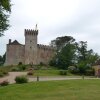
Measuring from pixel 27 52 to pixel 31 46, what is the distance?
1.94 m

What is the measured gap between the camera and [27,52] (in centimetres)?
9138

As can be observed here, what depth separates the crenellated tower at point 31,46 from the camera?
90.9 meters

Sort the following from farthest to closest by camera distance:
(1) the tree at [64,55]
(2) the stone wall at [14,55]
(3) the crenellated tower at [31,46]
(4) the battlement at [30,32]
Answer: (4) the battlement at [30,32]
(3) the crenellated tower at [31,46]
(2) the stone wall at [14,55]
(1) the tree at [64,55]

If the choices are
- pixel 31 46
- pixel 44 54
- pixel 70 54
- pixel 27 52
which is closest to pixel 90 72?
pixel 70 54

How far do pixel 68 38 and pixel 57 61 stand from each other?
1473cm

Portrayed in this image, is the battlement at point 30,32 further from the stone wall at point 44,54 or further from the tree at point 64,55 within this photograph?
the tree at point 64,55

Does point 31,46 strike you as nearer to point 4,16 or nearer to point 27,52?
point 27,52

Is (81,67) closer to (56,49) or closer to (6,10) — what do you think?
(56,49)

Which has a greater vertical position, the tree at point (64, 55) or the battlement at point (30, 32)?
the battlement at point (30, 32)

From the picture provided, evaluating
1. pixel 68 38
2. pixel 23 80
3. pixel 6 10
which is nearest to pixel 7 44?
pixel 68 38

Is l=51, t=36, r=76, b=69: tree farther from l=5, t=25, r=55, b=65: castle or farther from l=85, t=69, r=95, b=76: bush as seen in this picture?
l=85, t=69, r=95, b=76: bush

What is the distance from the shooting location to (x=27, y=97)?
2477 centimetres

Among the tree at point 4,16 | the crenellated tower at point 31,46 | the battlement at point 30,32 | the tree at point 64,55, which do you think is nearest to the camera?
the tree at point 4,16

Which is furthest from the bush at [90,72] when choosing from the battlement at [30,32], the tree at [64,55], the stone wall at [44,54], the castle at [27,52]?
the battlement at [30,32]
